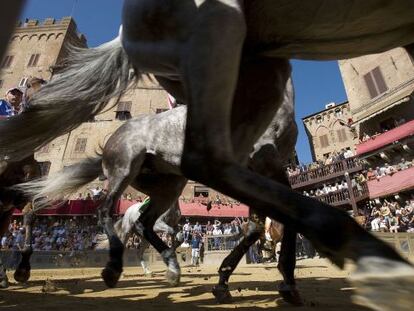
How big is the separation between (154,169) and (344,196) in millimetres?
26934

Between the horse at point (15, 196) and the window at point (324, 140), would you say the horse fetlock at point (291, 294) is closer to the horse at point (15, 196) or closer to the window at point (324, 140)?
the horse at point (15, 196)

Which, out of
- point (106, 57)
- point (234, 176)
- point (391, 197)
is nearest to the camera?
point (234, 176)

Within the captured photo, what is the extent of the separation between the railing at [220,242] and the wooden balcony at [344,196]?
1401 cm

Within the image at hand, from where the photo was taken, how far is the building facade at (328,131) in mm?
42875

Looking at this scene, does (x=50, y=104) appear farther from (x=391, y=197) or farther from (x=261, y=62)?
(x=391, y=197)

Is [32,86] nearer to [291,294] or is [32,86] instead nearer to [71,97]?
[71,97]

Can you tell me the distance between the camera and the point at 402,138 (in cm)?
2572

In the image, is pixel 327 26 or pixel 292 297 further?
pixel 292 297

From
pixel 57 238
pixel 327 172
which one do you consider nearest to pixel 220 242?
pixel 57 238

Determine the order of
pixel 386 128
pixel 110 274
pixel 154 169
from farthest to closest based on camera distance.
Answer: pixel 386 128
pixel 154 169
pixel 110 274

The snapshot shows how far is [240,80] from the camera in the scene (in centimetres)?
245

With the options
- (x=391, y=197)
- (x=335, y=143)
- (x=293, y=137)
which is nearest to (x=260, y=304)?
(x=293, y=137)

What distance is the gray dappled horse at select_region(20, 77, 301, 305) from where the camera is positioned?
3975 mm

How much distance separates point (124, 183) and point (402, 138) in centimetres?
2571
